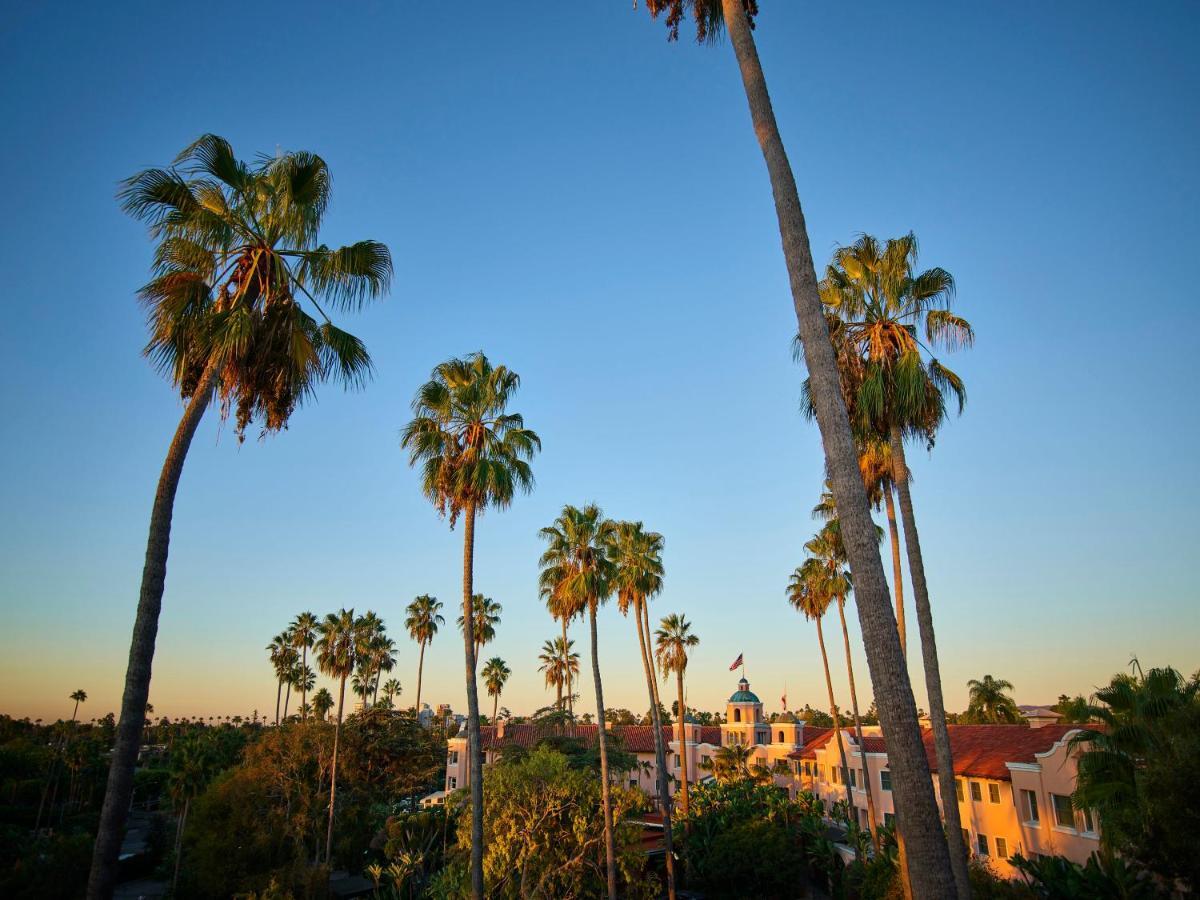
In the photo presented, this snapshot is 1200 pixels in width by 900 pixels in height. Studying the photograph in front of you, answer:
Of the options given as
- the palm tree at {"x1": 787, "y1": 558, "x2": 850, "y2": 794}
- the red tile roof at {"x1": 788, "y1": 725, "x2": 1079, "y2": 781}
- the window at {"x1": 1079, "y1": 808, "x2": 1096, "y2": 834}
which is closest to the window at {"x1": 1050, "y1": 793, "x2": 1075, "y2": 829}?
the window at {"x1": 1079, "y1": 808, "x2": 1096, "y2": 834}

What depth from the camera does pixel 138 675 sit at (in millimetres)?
7625

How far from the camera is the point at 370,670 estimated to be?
5981 centimetres

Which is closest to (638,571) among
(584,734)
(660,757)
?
(660,757)

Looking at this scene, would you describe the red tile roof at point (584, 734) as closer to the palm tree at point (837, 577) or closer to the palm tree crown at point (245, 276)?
the palm tree at point (837, 577)

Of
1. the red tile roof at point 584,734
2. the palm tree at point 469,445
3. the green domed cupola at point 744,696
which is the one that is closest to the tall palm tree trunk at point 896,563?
the palm tree at point 469,445

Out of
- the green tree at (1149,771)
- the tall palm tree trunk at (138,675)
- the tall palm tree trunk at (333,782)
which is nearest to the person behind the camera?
the tall palm tree trunk at (138,675)

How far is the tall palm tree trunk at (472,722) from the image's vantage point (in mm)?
18703

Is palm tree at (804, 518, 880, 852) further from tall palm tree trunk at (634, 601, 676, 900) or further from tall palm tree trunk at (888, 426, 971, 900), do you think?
tall palm tree trunk at (888, 426, 971, 900)

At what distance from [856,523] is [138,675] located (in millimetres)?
8004

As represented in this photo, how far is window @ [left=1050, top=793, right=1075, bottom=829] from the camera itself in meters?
27.8

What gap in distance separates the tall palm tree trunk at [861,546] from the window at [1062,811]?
29070mm

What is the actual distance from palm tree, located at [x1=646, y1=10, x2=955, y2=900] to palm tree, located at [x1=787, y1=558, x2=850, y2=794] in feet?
117

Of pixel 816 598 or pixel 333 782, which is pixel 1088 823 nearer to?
pixel 816 598

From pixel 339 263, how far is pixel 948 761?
657 inches
